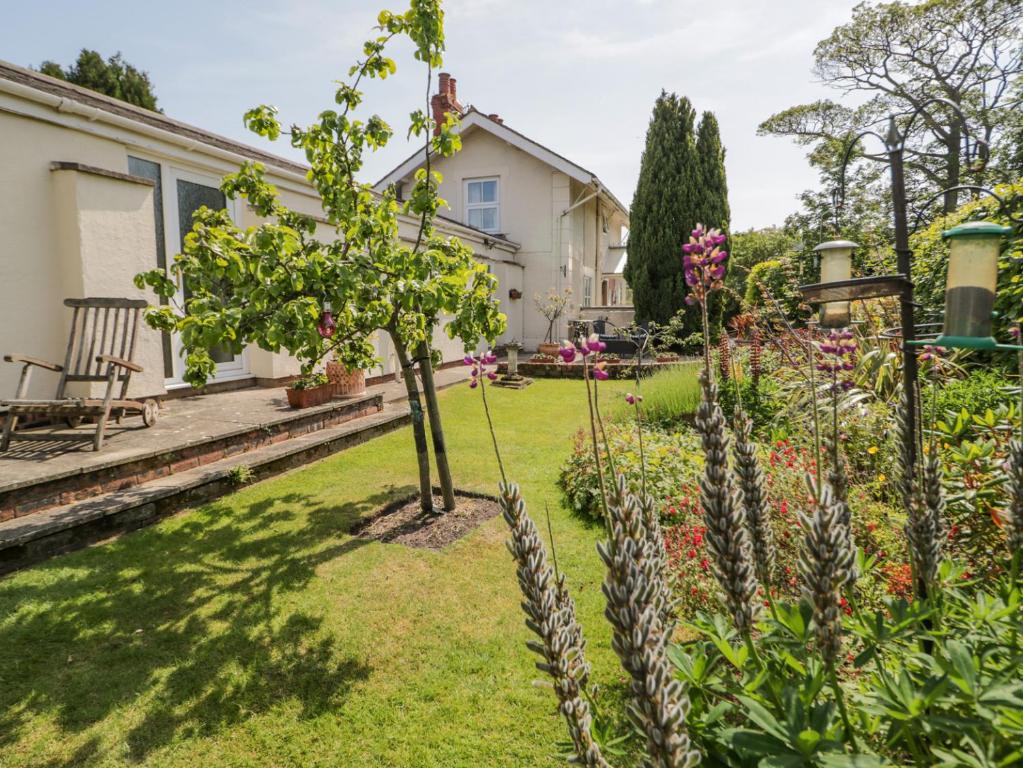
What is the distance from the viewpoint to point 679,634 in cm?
300

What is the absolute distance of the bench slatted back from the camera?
571 centimetres

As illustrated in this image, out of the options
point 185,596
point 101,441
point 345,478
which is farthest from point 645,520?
point 101,441

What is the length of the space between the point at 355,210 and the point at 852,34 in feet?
87.6

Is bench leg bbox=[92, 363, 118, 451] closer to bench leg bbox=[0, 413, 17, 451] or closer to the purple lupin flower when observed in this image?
bench leg bbox=[0, 413, 17, 451]

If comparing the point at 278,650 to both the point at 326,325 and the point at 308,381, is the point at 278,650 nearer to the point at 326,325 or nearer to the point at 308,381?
the point at 326,325

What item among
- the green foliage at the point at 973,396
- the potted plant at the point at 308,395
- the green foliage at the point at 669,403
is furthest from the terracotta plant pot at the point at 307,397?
the green foliage at the point at 973,396

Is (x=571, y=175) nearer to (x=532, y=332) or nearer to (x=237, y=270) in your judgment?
(x=532, y=332)

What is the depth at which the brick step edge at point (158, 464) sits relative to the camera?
4.03m

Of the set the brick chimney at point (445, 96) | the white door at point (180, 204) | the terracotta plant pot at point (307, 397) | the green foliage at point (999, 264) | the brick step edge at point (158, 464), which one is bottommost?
the brick step edge at point (158, 464)

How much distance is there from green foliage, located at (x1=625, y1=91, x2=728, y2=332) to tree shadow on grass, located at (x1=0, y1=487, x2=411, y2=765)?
1444 cm

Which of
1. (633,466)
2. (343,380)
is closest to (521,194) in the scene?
(343,380)

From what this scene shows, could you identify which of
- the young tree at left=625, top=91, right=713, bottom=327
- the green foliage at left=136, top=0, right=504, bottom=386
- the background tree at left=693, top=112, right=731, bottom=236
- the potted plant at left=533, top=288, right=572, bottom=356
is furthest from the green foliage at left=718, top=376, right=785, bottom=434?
the background tree at left=693, top=112, right=731, bottom=236

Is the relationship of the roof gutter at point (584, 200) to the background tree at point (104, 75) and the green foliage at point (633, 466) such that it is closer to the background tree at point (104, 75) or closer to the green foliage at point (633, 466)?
the green foliage at point (633, 466)

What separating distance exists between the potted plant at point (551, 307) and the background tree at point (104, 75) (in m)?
19.6
